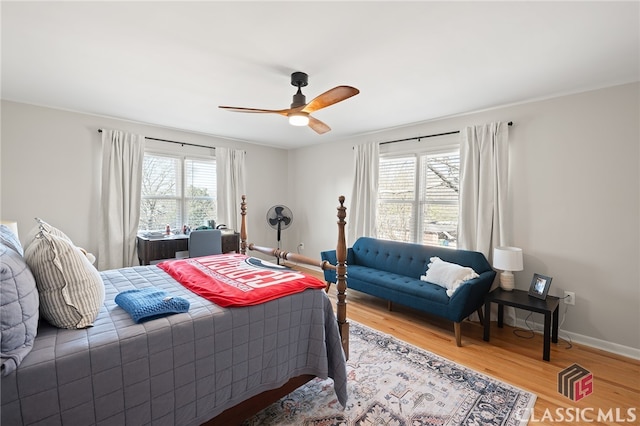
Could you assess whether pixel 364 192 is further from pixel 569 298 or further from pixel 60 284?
pixel 60 284

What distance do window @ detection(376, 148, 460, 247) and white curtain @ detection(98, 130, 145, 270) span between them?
3415 mm

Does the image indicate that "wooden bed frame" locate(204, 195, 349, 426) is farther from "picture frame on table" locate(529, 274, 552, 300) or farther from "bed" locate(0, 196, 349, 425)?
"picture frame on table" locate(529, 274, 552, 300)

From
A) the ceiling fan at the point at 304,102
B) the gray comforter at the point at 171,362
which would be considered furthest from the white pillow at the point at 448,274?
the ceiling fan at the point at 304,102

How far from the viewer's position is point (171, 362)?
128 centimetres

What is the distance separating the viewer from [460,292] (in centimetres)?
264

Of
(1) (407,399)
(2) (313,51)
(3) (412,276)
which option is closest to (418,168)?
(3) (412,276)

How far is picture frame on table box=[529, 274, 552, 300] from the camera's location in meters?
2.64

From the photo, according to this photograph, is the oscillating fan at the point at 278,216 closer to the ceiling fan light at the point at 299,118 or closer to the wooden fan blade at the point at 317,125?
the wooden fan blade at the point at 317,125

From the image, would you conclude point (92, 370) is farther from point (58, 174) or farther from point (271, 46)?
point (58, 174)

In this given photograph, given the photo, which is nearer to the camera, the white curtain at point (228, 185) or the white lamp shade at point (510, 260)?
the white lamp shade at point (510, 260)

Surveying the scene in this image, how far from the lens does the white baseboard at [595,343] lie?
2.45 m

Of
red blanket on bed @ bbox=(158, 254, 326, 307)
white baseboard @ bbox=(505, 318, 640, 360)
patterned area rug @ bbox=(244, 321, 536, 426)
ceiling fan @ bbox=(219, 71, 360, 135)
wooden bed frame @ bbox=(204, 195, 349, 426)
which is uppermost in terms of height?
ceiling fan @ bbox=(219, 71, 360, 135)

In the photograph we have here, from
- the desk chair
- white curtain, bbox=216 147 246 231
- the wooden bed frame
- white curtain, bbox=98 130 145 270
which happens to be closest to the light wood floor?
the wooden bed frame

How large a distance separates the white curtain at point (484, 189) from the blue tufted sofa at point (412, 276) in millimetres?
260
